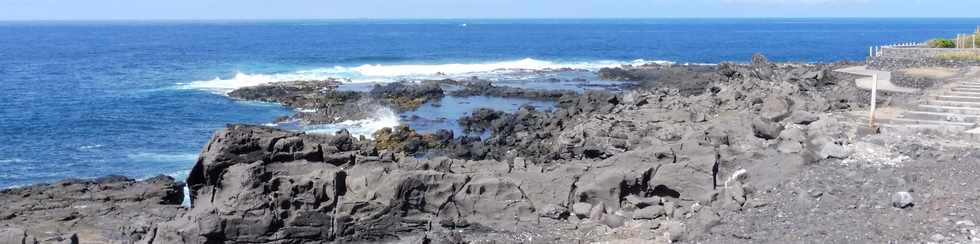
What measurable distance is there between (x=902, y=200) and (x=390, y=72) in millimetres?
63316

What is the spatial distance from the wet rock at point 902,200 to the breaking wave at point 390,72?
167 feet

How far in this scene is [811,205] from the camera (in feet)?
55.4

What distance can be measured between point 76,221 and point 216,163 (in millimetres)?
3642

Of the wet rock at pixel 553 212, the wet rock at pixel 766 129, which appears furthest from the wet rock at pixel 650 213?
the wet rock at pixel 766 129

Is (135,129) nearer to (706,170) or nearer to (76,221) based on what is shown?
(76,221)

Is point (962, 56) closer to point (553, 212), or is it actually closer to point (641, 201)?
point (641, 201)

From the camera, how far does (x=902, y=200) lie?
1619cm

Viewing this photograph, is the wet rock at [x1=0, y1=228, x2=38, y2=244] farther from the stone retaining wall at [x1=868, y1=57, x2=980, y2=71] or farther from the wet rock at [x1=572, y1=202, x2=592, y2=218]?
the stone retaining wall at [x1=868, y1=57, x2=980, y2=71]

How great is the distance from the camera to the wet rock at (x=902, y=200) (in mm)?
16141

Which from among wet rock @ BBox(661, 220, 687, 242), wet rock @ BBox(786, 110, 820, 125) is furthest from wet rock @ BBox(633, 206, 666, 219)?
wet rock @ BBox(786, 110, 820, 125)

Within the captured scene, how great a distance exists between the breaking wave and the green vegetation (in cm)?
3712

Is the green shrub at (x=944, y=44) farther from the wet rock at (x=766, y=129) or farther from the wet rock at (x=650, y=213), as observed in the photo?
the wet rock at (x=650, y=213)

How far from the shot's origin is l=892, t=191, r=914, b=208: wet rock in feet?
53.0

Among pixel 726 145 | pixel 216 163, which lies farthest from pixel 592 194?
pixel 216 163
